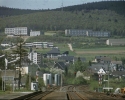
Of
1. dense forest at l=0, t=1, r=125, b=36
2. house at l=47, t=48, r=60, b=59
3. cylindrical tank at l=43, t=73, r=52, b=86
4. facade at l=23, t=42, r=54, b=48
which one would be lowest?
cylindrical tank at l=43, t=73, r=52, b=86

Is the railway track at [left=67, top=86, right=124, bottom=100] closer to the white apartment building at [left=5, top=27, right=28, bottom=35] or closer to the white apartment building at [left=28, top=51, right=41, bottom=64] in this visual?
the white apartment building at [left=28, top=51, right=41, bottom=64]

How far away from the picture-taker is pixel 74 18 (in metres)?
160

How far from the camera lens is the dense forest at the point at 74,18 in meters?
142

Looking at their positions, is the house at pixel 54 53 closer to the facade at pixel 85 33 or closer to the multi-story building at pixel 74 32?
the facade at pixel 85 33

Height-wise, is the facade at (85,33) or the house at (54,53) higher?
the facade at (85,33)

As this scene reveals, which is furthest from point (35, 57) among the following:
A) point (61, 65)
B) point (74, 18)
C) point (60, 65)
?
point (74, 18)

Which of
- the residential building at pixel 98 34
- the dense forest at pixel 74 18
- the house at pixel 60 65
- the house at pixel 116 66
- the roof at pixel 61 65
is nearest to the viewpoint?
the house at pixel 116 66

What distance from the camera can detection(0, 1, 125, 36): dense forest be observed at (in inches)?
5581

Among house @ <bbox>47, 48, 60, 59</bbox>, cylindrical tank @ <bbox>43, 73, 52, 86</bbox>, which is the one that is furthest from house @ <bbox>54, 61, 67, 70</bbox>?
cylindrical tank @ <bbox>43, 73, 52, 86</bbox>

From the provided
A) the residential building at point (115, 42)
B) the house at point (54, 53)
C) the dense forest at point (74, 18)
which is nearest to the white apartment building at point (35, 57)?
the house at point (54, 53)

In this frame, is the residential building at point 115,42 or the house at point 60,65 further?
the residential building at point 115,42

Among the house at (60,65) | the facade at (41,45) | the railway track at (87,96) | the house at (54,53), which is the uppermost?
the facade at (41,45)

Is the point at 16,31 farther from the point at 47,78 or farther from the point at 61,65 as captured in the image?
the point at 47,78

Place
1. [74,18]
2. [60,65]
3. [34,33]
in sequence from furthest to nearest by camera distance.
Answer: [74,18]
[34,33]
[60,65]
